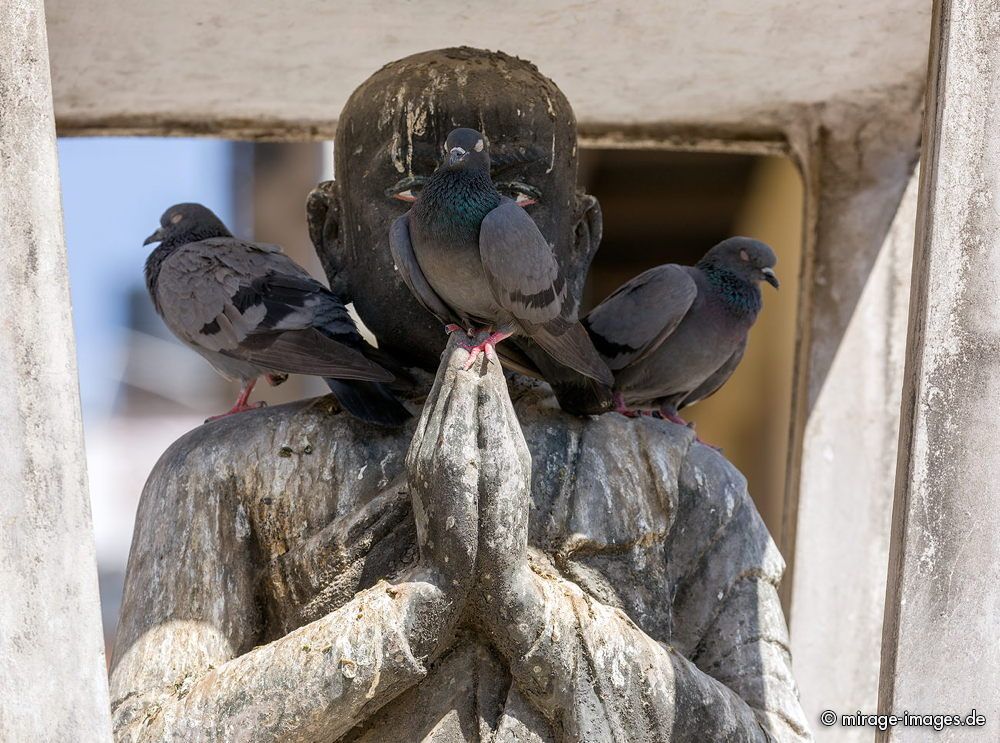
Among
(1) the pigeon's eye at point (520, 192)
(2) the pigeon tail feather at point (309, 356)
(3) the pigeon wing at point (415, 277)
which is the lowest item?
(2) the pigeon tail feather at point (309, 356)

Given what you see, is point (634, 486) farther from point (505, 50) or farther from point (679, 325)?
point (505, 50)

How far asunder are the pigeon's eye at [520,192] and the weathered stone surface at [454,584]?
51 centimetres

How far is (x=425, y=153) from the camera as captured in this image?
4.67 meters

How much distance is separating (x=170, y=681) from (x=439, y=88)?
5.56 ft

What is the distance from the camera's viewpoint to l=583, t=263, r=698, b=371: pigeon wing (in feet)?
16.4

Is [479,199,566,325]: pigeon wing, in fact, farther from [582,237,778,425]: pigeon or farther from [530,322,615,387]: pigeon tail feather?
[582,237,778,425]: pigeon

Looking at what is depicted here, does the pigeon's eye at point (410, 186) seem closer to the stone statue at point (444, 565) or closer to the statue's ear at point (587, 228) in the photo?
the stone statue at point (444, 565)

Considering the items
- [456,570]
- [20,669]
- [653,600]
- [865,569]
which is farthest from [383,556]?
[865,569]

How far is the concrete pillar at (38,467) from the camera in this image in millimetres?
3369

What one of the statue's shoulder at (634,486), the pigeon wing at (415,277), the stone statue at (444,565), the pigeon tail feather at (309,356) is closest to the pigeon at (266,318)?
the pigeon tail feather at (309,356)

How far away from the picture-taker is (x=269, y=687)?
3938mm

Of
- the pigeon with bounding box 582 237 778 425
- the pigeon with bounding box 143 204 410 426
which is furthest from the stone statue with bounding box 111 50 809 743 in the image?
the pigeon with bounding box 582 237 778 425

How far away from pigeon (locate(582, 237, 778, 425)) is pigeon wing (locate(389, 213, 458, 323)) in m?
0.71

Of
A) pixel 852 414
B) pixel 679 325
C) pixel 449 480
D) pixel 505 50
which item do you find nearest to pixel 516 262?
pixel 449 480
